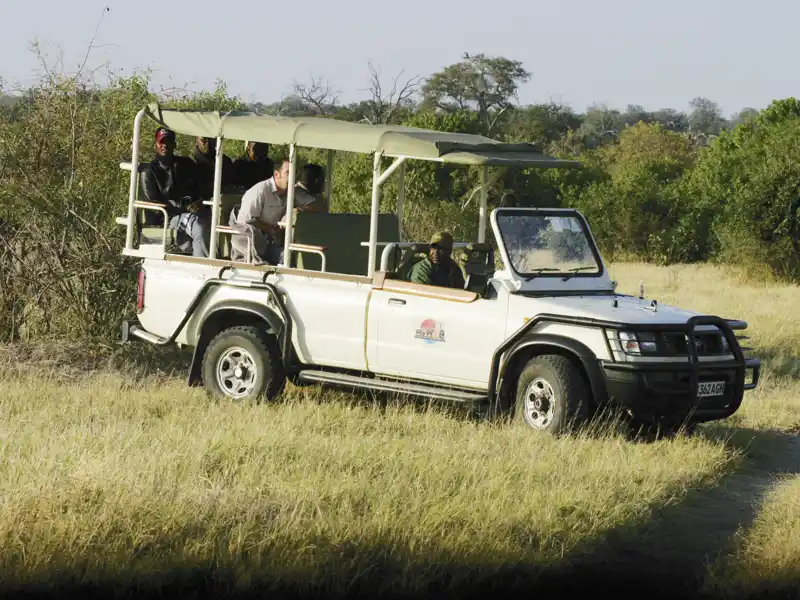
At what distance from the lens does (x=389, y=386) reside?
31.3 ft

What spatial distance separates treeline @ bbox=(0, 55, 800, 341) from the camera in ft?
40.8

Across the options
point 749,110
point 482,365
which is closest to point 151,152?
point 482,365

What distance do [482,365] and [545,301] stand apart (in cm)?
59

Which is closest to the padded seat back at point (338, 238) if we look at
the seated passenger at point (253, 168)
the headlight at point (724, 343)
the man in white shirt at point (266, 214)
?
the man in white shirt at point (266, 214)

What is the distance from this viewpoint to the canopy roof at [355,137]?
9211mm

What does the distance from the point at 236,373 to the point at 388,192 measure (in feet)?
34.9

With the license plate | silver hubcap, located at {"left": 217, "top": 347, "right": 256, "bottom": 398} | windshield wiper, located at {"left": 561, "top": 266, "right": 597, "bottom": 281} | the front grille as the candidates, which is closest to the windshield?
windshield wiper, located at {"left": 561, "top": 266, "right": 597, "bottom": 281}

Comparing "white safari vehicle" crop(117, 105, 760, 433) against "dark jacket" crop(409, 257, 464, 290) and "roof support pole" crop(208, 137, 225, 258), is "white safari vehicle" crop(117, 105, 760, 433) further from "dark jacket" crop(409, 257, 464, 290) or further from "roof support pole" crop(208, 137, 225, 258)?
"dark jacket" crop(409, 257, 464, 290)

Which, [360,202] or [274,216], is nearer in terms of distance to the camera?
[274,216]

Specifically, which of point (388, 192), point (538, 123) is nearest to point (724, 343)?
point (388, 192)

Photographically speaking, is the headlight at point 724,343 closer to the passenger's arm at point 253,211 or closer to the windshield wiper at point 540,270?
the windshield wiper at point 540,270

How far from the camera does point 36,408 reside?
9.53 meters

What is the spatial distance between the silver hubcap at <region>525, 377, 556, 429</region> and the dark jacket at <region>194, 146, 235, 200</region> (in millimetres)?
3673

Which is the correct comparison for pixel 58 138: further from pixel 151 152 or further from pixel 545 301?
pixel 545 301
